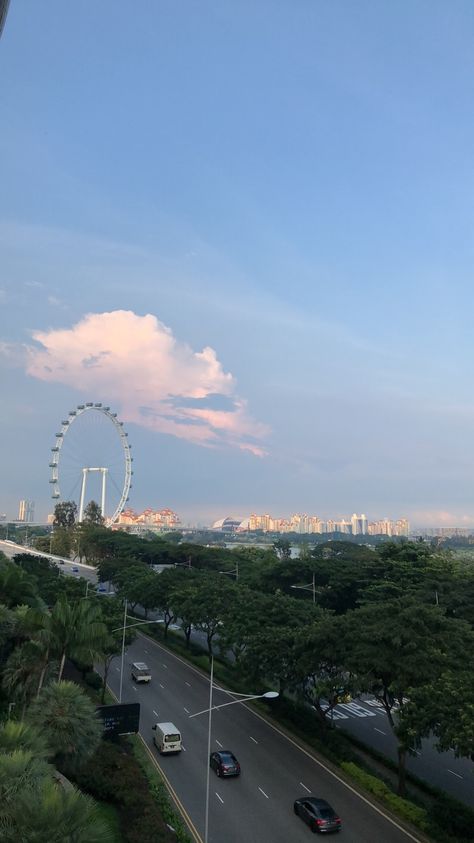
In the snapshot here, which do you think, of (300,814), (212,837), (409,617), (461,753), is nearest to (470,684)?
(461,753)

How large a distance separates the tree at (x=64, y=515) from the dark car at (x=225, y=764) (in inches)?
5643

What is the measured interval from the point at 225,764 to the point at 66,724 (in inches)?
465

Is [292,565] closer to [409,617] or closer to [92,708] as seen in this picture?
[409,617]

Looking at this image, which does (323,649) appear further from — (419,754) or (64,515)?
(64,515)

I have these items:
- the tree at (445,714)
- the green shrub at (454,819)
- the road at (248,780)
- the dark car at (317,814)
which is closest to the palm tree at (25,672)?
the road at (248,780)

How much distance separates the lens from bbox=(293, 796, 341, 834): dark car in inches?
1032

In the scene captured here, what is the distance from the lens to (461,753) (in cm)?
2453

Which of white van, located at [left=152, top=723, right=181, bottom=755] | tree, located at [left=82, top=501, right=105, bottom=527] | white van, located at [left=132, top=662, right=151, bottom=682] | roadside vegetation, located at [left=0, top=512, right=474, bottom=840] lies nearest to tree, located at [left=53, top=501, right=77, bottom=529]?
tree, located at [left=82, top=501, right=105, bottom=527]

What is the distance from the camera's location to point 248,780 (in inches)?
1250

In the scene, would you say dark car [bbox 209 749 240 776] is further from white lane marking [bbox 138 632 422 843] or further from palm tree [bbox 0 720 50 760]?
palm tree [bbox 0 720 50 760]

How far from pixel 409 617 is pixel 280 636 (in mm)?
9772

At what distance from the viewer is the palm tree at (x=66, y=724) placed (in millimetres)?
24938

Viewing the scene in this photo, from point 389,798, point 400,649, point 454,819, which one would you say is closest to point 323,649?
point 400,649

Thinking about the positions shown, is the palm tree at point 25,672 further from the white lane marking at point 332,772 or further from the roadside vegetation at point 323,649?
the white lane marking at point 332,772
